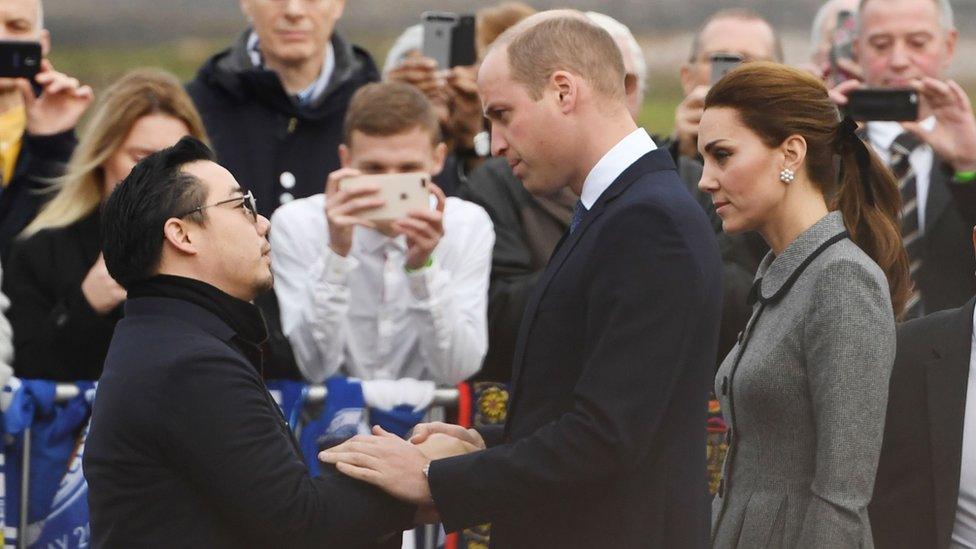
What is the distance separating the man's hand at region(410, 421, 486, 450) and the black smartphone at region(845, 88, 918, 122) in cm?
263

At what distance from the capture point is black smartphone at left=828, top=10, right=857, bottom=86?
7086 mm

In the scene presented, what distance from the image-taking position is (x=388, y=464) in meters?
3.87

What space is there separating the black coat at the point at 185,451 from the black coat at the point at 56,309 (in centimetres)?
189

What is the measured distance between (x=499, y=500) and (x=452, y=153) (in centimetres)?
335

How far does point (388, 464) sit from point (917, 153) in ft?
10.7

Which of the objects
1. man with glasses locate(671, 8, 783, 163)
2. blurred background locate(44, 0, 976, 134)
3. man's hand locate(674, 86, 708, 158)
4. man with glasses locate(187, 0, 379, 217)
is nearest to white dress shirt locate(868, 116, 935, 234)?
man with glasses locate(671, 8, 783, 163)

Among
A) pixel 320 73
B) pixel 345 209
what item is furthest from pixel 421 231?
pixel 320 73

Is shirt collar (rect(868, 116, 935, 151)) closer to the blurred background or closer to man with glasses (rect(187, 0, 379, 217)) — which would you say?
man with glasses (rect(187, 0, 379, 217))

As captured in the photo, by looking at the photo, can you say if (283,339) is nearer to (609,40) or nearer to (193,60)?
(609,40)

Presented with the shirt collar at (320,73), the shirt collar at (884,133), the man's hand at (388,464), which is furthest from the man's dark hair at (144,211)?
the shirt collar at (884,133)

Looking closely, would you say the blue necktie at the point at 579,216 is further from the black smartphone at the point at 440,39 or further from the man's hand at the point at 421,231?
the black smartphone at the point at 440,39

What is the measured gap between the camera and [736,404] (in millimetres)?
4008

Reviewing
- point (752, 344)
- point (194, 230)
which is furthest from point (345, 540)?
point (752, 344)

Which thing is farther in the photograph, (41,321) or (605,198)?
(41,321)
